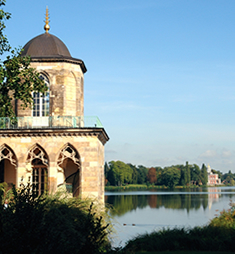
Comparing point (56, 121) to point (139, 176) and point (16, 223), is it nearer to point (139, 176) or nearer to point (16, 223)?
point (16, 223)

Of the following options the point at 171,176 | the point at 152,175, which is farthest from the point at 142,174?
the point at 171,176

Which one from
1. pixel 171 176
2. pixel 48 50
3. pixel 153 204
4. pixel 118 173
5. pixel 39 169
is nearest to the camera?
pixel 39 169

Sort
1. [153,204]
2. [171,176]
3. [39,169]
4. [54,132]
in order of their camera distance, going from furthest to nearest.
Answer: [171,176] < [153,204] < [39,169] < [54,132]

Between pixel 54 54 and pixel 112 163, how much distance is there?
113 meters

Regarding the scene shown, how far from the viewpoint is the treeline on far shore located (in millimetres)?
141375

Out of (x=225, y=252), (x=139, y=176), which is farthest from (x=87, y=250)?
(x=139, y=176)

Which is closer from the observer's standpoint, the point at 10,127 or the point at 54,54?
the point at 10,127

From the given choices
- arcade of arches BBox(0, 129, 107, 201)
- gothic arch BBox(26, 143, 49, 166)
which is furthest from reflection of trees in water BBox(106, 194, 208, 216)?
gothic arch BBox(26, 143, 49, 166)

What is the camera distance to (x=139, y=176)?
164 m

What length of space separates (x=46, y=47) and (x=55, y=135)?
24.6 ft

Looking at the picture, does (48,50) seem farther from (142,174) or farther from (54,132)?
(142,174)

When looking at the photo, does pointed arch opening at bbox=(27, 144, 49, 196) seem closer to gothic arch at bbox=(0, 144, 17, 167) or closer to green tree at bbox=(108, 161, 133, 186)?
gothic arch at bbox=(0, 144, 17, 167)

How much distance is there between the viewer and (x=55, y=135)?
25.7m

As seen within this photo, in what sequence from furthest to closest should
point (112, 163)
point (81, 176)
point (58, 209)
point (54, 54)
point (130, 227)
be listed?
point (112, 163) → point (130, 227) → point (54, 54) → point (81, 176) → point (58, 209)
